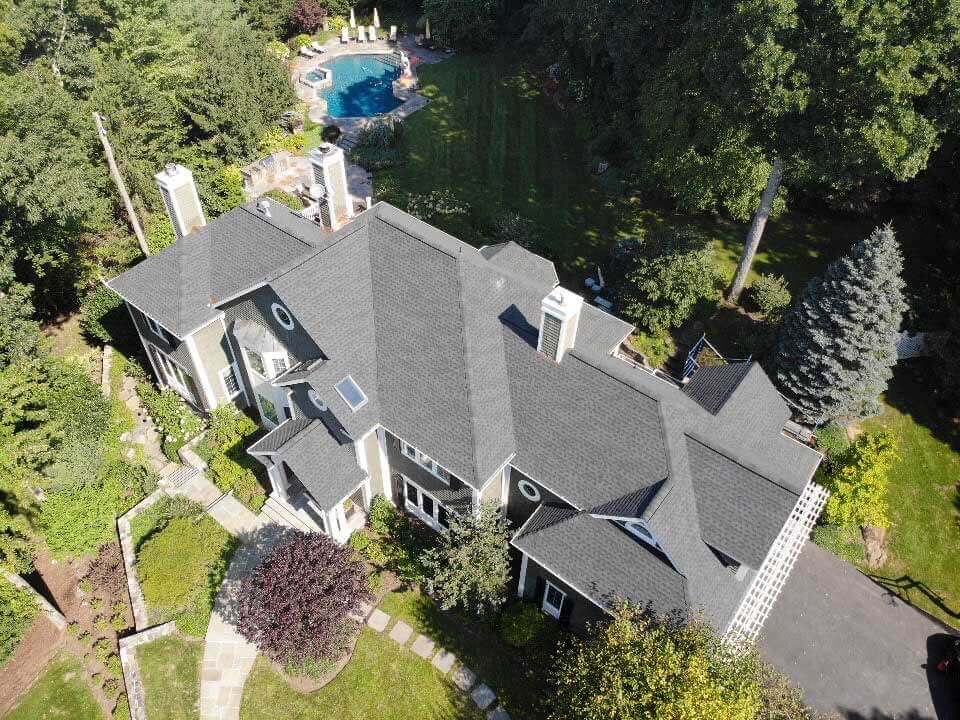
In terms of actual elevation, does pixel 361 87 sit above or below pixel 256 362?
below

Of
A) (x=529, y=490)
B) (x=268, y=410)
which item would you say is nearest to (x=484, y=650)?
(x=529, y=490)

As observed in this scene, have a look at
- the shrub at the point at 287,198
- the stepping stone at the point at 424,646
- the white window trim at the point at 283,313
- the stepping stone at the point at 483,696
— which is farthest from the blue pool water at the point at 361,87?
the stepping stone at the point at 483,696

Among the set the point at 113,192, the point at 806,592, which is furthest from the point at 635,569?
the point at 113,192

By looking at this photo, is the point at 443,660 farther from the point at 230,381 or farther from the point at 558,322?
the point at 230,381

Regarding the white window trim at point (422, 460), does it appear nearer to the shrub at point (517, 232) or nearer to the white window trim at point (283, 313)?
the white window trim at point (283, 313)

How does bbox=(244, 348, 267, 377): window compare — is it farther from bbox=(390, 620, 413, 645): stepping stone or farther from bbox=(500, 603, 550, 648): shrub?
bbox=(500, 603, 550, 648): shrub

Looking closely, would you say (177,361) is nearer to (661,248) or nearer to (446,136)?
(661,248)
